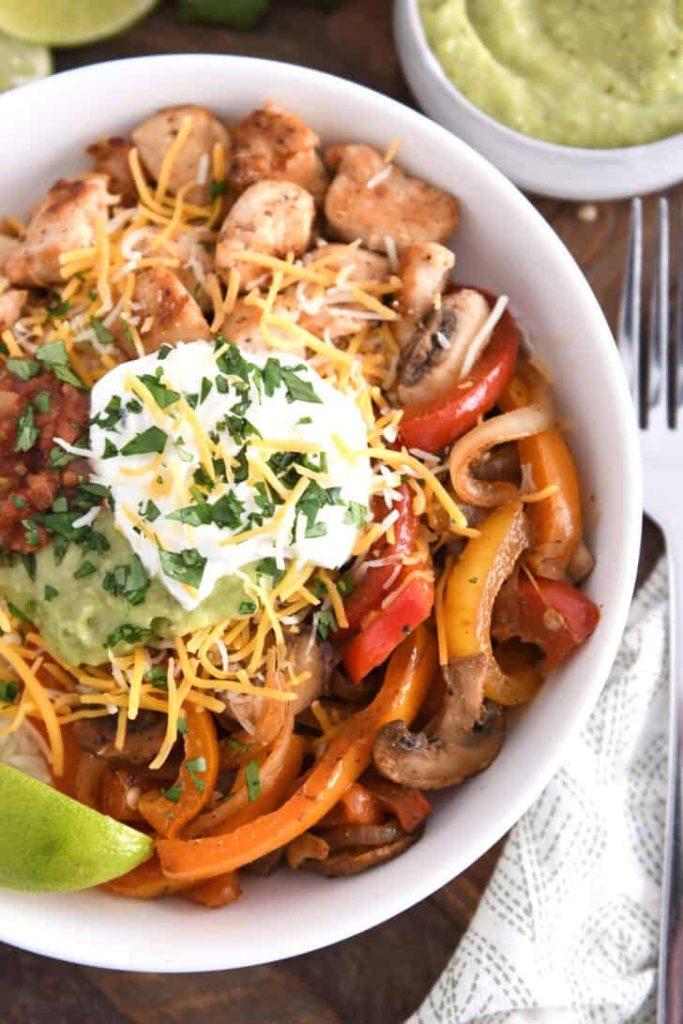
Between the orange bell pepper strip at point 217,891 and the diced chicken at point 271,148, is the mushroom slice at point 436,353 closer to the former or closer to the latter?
the diced chicken at point 271,148

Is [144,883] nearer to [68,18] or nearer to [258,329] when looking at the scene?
[258,329]

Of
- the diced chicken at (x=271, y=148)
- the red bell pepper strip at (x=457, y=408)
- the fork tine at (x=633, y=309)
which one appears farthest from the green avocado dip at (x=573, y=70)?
the red bell pepper strip at (x=457, y=408)

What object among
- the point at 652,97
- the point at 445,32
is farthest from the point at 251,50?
the point at 652,97

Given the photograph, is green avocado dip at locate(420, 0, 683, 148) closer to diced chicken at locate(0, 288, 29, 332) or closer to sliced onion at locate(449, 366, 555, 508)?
sliced onion at locate(449, 366, 555, 508)

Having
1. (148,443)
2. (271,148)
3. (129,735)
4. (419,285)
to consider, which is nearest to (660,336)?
(419,285)

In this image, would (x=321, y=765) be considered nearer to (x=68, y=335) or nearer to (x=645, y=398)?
(x=68, y=335)

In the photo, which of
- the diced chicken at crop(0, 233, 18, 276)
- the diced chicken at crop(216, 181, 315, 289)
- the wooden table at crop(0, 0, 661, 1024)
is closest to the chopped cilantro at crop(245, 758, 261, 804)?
the wooden table at crop(0, 0, 661, 1024)
